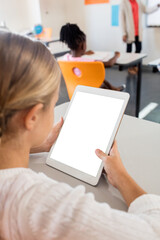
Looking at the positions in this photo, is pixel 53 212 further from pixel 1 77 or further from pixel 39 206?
pixel 1 77

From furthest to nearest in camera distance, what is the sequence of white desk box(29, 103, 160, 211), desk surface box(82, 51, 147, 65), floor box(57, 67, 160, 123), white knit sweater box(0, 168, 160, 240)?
floor box(57, 67, 160, 123) → desk surface box(82, 51, 147, 65) → white desk box(29, 103, 160, 211) → white knit sweater box(0, 168, 160, 240)

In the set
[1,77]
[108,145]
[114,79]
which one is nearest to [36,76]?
[1,77]

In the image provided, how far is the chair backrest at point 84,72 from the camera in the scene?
1.63 m

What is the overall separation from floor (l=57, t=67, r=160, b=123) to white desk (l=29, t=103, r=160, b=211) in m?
1.54

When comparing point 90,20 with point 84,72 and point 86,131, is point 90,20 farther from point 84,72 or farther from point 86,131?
point 86,131

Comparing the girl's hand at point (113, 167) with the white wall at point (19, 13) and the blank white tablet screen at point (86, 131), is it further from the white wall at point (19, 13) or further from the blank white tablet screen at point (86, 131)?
the white wall at point (19, 13)

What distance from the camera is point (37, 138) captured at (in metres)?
0.51

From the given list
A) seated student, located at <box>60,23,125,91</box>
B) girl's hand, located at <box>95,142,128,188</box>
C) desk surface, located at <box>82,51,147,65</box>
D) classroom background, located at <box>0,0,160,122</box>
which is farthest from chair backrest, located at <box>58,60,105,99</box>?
classroom background, located at <box>0,0,160,122</box>

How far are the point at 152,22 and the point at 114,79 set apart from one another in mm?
1244

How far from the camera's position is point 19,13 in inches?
203

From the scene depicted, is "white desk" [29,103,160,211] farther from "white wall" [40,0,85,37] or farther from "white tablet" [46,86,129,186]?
"white wall" [40,0,85,37]

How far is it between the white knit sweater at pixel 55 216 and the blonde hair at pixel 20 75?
0.37 feet

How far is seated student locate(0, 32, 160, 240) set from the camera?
38 cm

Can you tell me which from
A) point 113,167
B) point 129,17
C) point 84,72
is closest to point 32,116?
point 113,167
